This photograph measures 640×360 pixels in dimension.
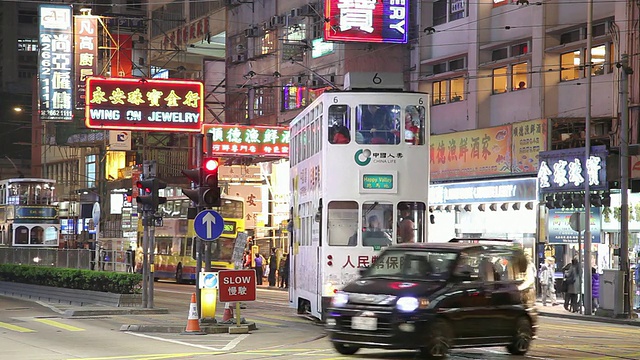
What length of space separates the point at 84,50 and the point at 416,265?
4332 cm

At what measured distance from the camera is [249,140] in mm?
53844

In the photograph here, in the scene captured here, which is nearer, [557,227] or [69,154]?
[557,227]

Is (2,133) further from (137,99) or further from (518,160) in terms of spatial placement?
(518,160)

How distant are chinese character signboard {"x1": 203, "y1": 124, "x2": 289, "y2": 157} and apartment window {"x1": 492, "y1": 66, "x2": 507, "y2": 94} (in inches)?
527

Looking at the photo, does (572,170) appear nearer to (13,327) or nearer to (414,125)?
(414,125)

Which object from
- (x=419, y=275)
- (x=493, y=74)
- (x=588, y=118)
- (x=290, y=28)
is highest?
(x=290, y=28)

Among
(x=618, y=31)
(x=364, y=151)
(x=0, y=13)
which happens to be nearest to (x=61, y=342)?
(x=364, y=151)

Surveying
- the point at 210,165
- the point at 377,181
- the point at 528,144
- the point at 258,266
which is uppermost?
the point at 528,144

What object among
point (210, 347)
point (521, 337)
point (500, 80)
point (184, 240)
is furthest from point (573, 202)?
point (184, 240)

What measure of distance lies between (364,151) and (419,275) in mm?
6525

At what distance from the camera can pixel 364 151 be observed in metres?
22.9

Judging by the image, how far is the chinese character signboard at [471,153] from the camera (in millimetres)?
41125

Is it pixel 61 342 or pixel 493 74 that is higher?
pixel 493 74

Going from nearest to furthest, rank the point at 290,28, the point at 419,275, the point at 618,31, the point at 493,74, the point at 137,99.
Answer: the point at 419,275 < the point at 618,31 < the point at 493,74 < the point at 137,99 < the point at 290,28
